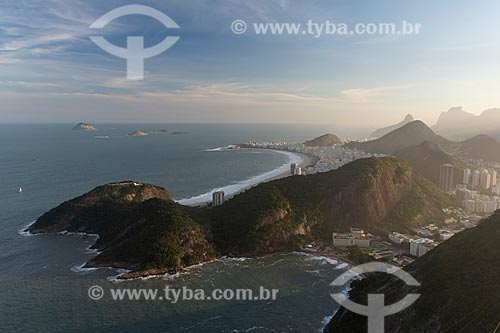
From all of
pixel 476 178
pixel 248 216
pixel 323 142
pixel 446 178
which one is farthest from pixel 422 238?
pixel 323 142

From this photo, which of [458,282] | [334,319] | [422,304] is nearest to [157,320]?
[334,319]

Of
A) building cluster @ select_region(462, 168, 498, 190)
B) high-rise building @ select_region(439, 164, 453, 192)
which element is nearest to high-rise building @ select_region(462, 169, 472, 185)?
building cluster @ select_region(462, 168, 498, 190)

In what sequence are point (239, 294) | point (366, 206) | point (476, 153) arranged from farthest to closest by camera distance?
point (476, 153)
point (366, 206)
point (239, 294)

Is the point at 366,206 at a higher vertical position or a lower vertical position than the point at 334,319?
higher

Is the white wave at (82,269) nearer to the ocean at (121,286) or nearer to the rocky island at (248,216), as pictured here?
the ocean at (121,286)

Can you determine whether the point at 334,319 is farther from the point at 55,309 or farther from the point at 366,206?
the point at 366,206

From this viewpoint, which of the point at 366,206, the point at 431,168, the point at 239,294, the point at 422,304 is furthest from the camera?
the point at 431,168

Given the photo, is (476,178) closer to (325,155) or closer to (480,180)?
(480,180)
